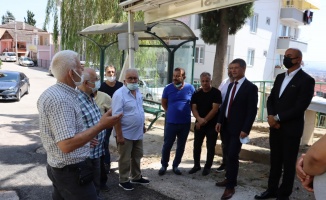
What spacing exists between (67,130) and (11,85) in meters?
13.5

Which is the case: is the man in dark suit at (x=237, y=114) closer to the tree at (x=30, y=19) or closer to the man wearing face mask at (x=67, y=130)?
the man wearing face mask at (x=67, y=130)

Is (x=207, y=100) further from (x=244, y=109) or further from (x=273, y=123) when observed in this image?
(x=273, y=123)

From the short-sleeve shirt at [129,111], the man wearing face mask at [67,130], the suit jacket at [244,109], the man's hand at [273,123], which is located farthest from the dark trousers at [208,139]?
the man wearing face mask at [67,130]

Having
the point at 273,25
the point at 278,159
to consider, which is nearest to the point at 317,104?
the point at 278,159

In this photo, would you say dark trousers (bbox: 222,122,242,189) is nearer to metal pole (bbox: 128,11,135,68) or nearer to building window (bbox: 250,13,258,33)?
metal pole (bbox: 128,11,135,68)

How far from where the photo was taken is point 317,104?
5.83 metres

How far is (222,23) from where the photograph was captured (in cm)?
747

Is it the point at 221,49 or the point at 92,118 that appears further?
the point at 221,49

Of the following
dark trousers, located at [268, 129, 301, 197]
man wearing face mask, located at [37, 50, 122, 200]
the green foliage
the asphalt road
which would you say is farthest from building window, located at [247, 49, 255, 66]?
man wearing face mask, located at [37, 50, 122, 200]

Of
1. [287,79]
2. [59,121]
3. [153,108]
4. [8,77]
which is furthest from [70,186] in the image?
[8,77]

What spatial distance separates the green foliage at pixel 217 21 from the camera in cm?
733

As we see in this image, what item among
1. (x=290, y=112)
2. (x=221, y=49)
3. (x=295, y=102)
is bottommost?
(x=290, y=112)

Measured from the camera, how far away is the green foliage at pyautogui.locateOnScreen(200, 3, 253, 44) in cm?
733

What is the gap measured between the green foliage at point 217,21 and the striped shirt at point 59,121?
18.8ft
